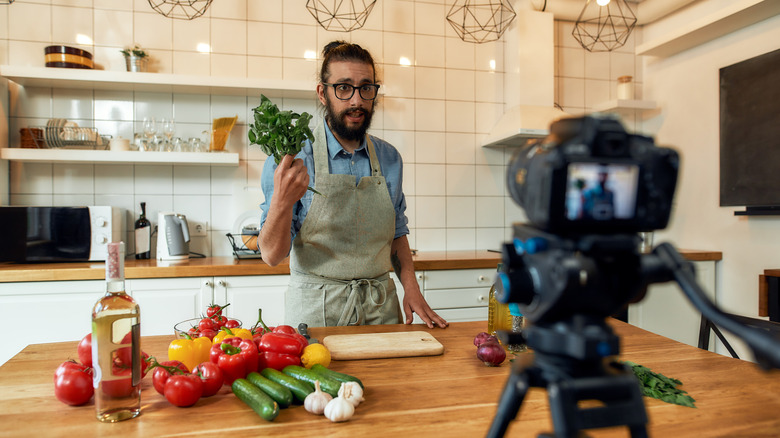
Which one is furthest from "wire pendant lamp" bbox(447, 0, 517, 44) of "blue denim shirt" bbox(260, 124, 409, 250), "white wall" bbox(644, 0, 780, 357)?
"blue denim shirt" bbox(260, 124, 409, 250)

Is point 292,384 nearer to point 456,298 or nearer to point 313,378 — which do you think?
point 313,378

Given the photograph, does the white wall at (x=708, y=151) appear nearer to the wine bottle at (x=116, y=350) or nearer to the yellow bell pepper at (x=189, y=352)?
the yellow bell pepper at (x=189, y=352)

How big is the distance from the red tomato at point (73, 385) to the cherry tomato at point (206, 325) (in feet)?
0.97

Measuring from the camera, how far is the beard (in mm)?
1713

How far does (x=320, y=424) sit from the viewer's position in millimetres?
818

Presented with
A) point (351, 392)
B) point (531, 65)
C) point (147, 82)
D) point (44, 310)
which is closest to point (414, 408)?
point (351, 392)

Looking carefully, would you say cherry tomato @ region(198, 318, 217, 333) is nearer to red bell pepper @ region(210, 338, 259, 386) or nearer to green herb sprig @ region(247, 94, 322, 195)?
red bell pepper @ region(210, 338, 259, 386)

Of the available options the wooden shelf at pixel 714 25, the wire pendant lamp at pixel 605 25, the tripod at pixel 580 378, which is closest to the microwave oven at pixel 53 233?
the tripod at pixel 580 378

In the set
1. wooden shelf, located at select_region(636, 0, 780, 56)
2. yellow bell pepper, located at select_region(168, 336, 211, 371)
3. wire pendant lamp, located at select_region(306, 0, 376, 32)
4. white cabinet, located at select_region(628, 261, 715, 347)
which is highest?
wire pendant lamp, located at select_region(306, 0, 376, 32)

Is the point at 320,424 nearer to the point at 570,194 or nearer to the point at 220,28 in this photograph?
the point at 570,194

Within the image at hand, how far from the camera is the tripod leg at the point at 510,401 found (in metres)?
0.53

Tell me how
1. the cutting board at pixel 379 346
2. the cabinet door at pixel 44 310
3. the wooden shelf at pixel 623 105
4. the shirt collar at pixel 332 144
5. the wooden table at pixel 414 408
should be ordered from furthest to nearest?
the wooden shelf at pixel 623 105 < the cabinet door at pixel 44 310 < the shirt collar at pixel 332 144 < the cutting board at pixel 379 346 < the wooden table at pixel 414 408

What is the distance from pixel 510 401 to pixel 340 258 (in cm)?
120

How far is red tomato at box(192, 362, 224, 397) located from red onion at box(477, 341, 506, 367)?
56cm
